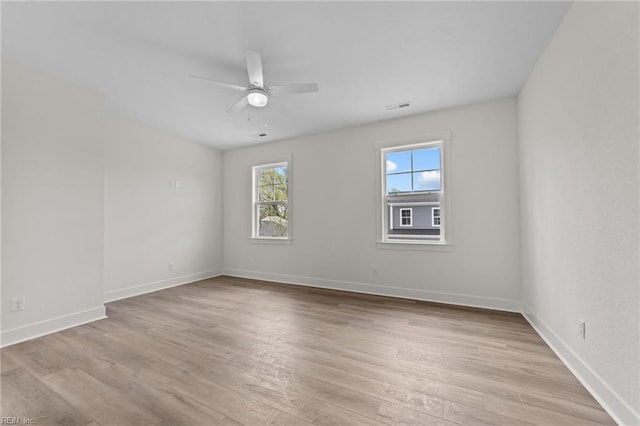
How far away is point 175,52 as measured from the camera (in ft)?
7.86

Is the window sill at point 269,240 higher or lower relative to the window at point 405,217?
lower

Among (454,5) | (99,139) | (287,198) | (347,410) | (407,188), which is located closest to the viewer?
(347,410)

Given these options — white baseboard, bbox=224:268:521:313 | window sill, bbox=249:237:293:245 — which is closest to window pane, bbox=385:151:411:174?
white baseboard, bbox=224:268:521:313

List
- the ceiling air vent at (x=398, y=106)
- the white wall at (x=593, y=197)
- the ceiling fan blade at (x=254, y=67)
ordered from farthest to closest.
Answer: the ceiling air vent at (x=398, y=106) < the ceiling fan blade at (x=254, y=67) < the white wall at (x=593, y=197)

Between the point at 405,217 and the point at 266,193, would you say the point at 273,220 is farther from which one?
the point at 405,217

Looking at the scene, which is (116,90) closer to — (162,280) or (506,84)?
(162,280)

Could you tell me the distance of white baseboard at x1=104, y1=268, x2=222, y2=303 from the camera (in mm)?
3814

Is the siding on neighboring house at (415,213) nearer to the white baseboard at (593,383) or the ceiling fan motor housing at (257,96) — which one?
the white baseboard at (593,383)

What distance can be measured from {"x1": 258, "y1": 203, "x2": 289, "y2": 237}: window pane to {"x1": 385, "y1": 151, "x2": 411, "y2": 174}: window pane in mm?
2151

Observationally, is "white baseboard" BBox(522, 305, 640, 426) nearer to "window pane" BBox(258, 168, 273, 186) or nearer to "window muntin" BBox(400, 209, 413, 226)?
"window muntin" BBox(400, 209, 413, 226)

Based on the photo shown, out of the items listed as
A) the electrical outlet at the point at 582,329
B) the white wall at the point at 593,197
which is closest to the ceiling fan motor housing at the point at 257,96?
the white wall at the point at 593,197

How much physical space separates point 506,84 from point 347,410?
144 inches

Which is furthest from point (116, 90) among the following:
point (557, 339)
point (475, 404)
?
point (557, 339)

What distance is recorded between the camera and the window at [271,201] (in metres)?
5.13
